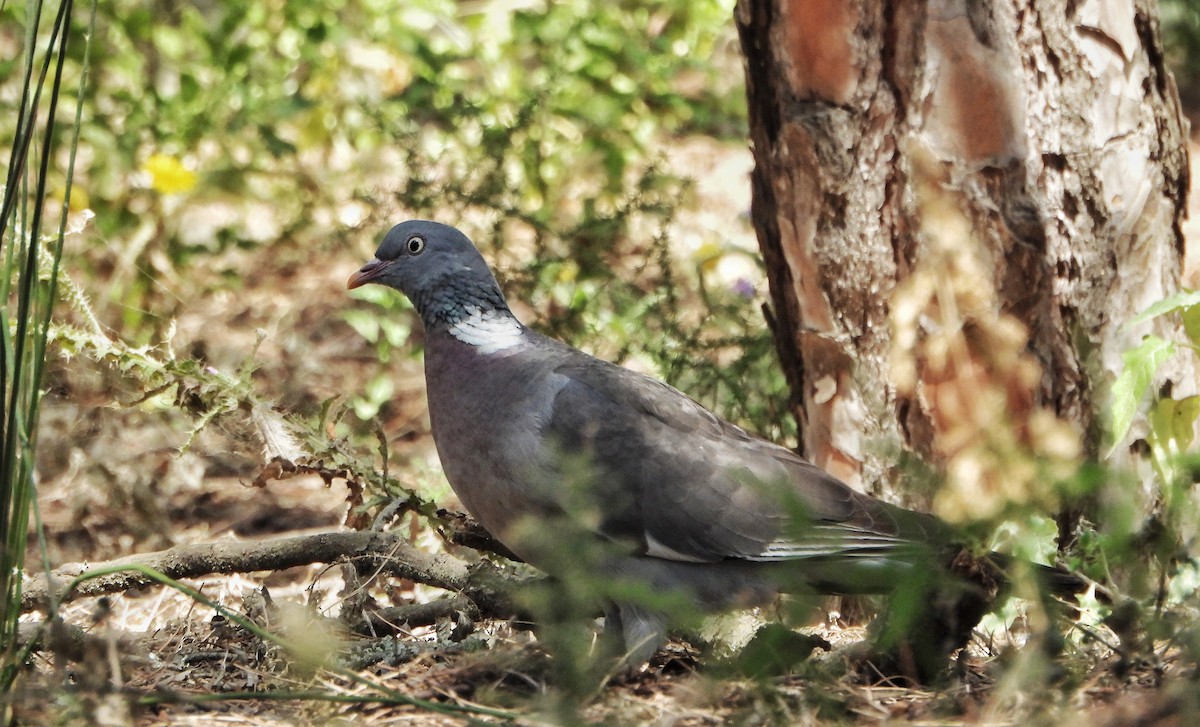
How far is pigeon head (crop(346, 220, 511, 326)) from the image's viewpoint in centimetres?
365

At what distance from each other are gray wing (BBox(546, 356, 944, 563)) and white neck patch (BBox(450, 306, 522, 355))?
0.24 metres

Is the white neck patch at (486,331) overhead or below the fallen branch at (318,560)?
overhead

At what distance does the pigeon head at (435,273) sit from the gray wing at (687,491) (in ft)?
1.27

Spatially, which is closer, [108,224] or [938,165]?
[938,165]

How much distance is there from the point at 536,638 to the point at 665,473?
567 mm

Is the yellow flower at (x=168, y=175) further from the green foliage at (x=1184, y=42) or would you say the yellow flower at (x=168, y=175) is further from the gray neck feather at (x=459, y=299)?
the green foliage at (x=1184, y=42)

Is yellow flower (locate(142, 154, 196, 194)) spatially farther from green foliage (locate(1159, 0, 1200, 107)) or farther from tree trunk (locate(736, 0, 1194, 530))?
green foliage (locate(1159, 0, 1200, 107))

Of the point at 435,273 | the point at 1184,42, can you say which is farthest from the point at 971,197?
the point at 1184,42

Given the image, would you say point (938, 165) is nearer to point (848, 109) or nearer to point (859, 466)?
point (848, 109)

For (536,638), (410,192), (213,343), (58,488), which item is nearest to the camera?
(536,638)

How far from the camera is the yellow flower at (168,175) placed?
5.25 metres

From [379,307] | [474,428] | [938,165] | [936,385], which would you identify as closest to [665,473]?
[474,428]

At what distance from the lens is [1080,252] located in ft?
11.3

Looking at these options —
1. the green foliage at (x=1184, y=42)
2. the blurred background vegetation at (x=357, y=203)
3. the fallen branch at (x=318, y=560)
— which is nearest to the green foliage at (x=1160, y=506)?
the blurred background vegetation at (x=357, y=203)
